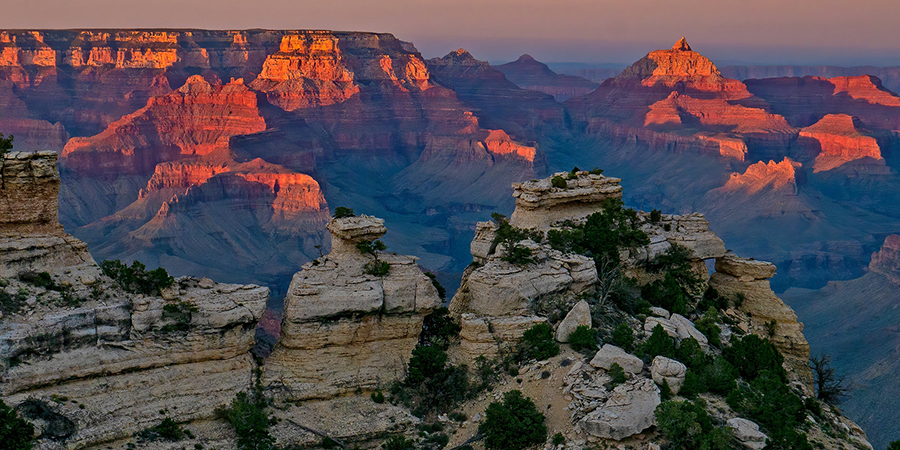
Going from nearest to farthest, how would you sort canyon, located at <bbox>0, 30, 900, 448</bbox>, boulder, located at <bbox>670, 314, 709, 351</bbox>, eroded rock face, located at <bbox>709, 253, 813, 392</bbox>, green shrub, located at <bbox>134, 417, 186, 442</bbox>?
green shrub, located at <bbox>134, 417, 186, 442</bbox>, boulder, located at <bbox>670, 314, 709, 351</bbox>, eroded rock face, located at <bbox>709, 253, 813, 392</bbox>, canyon, located at <bbox>0, 30, 900, 448</bbox>

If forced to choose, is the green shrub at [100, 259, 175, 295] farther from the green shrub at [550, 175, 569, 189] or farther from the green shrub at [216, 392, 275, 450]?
the green shrub at [550, 175, 569, 189]

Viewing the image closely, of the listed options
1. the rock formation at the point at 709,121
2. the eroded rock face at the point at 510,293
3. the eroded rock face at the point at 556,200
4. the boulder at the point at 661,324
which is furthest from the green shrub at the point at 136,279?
the rock formation at the point at 709,121

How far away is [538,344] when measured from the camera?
31859mm

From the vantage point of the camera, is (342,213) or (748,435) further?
(342,213)

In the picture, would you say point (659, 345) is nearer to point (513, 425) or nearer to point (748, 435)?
point (748, 435)

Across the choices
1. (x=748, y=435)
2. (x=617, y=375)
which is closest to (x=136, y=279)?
(x=617, y=375)

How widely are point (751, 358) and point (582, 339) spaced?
8.46 metres

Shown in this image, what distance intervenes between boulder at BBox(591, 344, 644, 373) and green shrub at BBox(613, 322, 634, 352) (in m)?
2.28

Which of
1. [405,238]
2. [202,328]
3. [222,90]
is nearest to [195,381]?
[202,328]

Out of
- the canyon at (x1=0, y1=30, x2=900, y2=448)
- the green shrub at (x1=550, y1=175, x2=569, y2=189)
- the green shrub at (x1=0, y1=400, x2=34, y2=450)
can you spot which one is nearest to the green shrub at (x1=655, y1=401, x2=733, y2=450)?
the green shrub at (x1=550, y1=175, x2=569, y2=189)

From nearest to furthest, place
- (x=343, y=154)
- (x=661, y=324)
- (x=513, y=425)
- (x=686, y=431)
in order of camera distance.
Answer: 1. (x=686, y=431)
2. (x=513, y=425)
3. (x=661, y=324)
4. (x=343, y=154)

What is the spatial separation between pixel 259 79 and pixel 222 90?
23.0m

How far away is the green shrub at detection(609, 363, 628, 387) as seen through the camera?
92.5 ft

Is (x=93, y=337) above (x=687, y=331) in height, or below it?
above
